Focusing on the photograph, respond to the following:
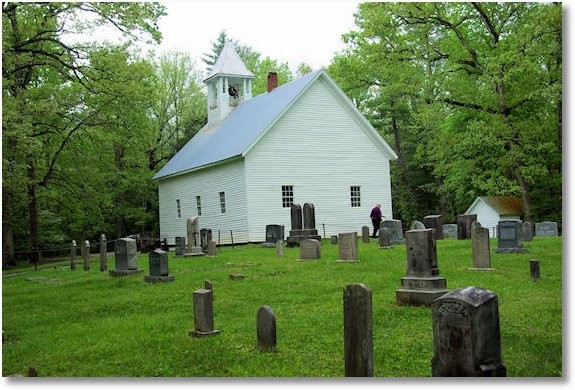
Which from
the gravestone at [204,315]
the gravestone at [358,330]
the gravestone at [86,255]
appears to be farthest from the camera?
the gravestone at [86,255]

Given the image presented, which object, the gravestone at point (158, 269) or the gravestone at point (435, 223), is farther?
the gravestone at point (435, 223)

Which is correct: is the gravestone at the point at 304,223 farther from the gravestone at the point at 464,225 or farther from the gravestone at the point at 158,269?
the gravestone at the point at 158,269

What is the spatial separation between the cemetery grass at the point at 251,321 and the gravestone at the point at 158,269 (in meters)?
0.20

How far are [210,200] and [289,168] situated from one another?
327 centimetres

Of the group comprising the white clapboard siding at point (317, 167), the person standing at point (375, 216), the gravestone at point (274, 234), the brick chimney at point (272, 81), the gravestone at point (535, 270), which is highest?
the brick chimney at point (272, 81)

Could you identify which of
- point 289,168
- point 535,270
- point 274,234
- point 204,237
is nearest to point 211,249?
point 204,237

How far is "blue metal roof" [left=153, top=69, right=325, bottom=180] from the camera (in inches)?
741

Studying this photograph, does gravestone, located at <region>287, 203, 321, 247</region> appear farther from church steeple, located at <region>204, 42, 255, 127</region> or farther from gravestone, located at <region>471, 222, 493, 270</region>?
church steeple, located at <region>204, 42, 255, 127</region>

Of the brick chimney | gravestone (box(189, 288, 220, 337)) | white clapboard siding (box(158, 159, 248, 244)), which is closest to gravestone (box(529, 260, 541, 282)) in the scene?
gravestone (box(189, 288, 220, 337))

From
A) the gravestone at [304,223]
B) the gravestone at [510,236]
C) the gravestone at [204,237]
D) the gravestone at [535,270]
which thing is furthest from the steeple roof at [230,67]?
the gravestone at [535,270]

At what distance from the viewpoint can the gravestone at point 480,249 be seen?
916cm

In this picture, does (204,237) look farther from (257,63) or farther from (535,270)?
(535,270)

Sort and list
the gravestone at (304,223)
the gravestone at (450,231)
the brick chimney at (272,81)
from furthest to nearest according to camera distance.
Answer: the brick chimney at (272,81), the gravestone at (304,223), the gravestone at (450,231)

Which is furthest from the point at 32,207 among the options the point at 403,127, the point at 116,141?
the point at 403,127
